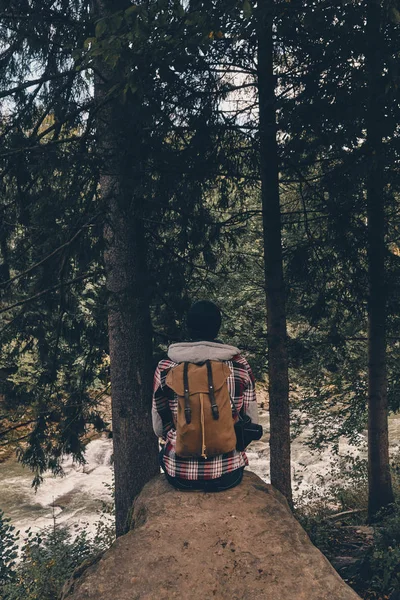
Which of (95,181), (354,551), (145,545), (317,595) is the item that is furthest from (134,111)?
(354,551)

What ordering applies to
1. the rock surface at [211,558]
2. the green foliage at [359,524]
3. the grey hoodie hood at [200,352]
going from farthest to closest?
the green foliage at [359,524], the grey hoodie hood at [200,352], the rock surface at [211,558]

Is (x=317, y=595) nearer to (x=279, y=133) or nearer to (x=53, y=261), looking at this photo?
(x=53, y=261)

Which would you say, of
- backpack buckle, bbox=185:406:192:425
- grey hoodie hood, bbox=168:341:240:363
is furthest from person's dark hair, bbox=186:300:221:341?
backpack buckle, bbox=185:406:192:425

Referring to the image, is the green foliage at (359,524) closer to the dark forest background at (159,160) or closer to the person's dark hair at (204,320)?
the dark forest background at (159,160)

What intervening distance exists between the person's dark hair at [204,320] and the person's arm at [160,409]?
1.46 ft

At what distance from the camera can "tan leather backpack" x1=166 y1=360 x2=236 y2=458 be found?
373 centimetres

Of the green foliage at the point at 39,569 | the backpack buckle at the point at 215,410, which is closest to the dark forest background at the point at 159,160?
the green foliage at the point at 39,569

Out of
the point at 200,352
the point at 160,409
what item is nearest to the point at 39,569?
the point at 160,409

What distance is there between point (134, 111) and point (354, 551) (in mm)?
6033

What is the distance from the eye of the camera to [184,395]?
12.2ft

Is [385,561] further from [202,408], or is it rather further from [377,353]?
[202,408]

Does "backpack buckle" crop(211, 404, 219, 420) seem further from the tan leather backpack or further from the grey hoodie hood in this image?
the grey hoodie hood

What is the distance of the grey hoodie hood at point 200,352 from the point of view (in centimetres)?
388

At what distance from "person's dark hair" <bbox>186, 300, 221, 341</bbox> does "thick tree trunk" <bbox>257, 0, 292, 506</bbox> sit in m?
2.32
